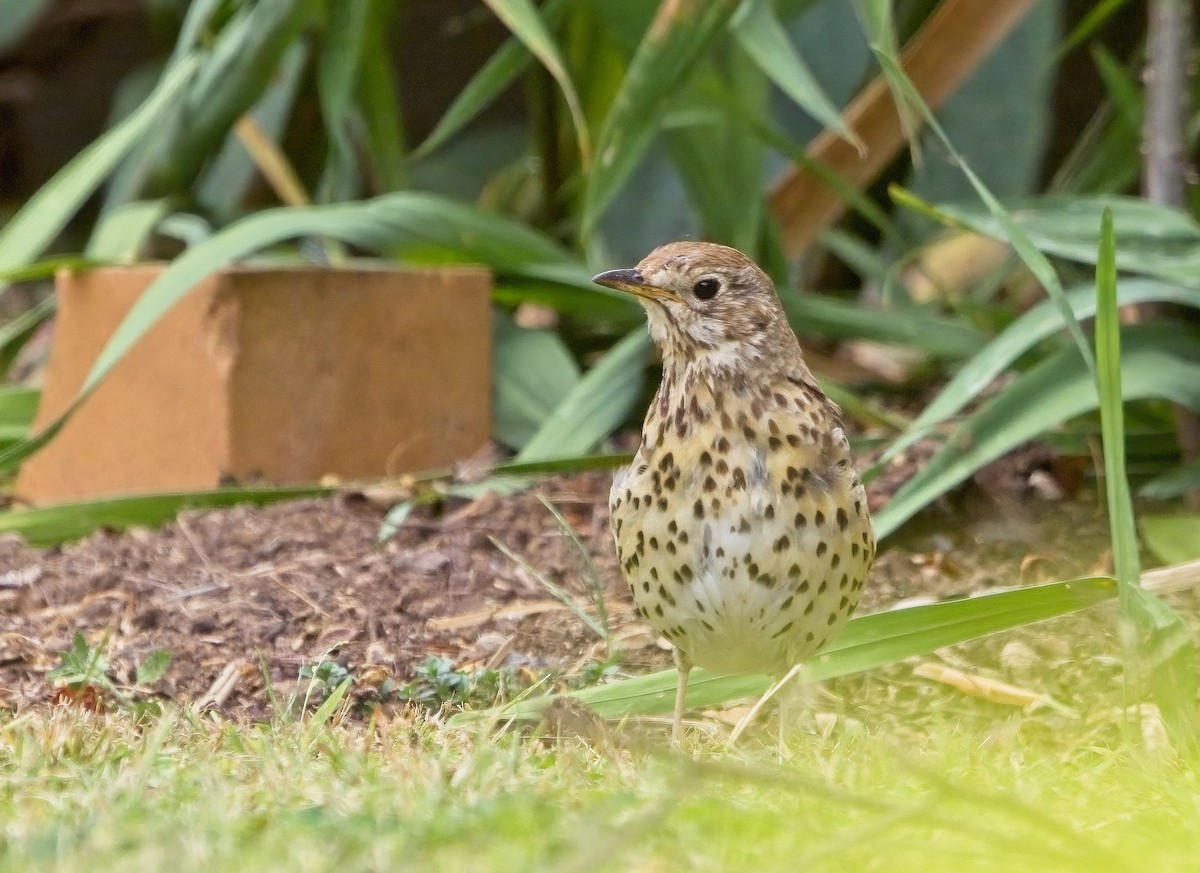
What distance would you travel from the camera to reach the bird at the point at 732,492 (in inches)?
110

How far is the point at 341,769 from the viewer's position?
7.55ft

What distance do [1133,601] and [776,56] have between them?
162 centimetres

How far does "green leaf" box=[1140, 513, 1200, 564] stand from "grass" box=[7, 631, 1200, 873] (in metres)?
0.73

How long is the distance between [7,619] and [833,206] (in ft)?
8.40

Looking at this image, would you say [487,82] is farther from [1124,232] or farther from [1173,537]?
[1173,537]

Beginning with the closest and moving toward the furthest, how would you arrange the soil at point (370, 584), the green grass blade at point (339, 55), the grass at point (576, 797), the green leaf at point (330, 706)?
the grass at point (576, 797) < the green leaf at point (330, 706) < the soil at point (370, 584) < the green grass blade at point (339, 55)

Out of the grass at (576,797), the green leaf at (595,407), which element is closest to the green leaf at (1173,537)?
the grass at (576,797)

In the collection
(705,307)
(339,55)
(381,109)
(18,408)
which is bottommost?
(18,408)

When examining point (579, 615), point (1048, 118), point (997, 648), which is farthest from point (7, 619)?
point (1048, 118)

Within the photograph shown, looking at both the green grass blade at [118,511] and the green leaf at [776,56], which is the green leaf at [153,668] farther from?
the green leaf at [776,56]

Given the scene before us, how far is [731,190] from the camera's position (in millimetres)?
4422

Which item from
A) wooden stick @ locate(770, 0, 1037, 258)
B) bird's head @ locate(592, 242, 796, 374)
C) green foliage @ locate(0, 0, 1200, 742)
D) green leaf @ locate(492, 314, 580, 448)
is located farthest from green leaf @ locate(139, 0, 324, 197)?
bird's head @ locate(592, 242, 796, 374)

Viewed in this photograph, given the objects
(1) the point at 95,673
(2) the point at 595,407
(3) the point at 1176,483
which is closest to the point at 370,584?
(1) the point at 95,673

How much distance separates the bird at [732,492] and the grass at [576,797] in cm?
21
